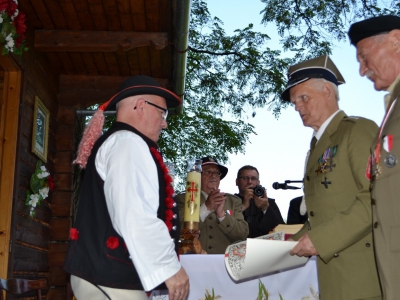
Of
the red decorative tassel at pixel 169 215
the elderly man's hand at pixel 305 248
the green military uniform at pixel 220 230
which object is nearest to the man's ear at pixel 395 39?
the elderly man's hand at pixel 305 248

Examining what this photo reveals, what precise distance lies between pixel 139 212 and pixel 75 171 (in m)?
4.79

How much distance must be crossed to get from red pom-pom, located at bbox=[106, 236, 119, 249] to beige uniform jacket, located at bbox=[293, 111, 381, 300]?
86 cm

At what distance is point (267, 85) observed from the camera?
12672mm

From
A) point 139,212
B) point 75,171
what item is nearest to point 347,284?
point 139,212

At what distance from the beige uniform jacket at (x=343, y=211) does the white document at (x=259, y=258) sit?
15cm

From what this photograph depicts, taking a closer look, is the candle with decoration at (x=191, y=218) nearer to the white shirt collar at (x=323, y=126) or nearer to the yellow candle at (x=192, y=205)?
the yellow candle at (x=192, y=205)

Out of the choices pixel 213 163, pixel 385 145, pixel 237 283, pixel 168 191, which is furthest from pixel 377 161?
pixel 213 163

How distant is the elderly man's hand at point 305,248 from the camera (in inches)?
105

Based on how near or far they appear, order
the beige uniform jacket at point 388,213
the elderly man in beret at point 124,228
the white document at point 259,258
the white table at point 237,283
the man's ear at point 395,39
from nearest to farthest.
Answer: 1. the beige uniform jacket at point 388,213
2. the man's ear at point 395,39
3. the elderly man in beret at point 124,228
4. the white document at point 259,258
5. the white table at point 237,283

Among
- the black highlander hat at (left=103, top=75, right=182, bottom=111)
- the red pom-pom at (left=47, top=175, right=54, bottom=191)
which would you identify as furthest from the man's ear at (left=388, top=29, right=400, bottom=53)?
the red pom-pom at (left=47, top=175, right=54, bottom=191)

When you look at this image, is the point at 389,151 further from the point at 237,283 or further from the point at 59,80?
the point at 59,80

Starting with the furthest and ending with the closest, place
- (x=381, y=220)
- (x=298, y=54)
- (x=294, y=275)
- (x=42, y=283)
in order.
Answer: (x=298, y=54), (x=42, y=283), (x=294, y=275), (x=381, y=220)

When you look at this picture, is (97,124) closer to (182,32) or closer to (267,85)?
(182,32)

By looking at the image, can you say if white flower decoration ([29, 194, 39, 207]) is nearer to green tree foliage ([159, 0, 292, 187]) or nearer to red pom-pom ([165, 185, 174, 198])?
red pom-pom ([165, 185, 174, 198])
